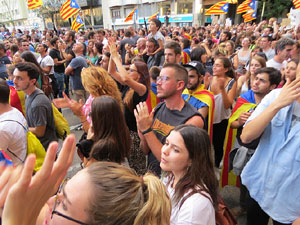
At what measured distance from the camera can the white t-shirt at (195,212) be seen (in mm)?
1277

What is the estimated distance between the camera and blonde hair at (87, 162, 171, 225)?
0.99 m

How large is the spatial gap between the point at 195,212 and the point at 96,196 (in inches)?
24.5

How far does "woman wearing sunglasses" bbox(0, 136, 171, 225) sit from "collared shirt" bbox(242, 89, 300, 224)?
0.94 meters

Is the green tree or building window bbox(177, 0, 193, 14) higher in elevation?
building window bbox(177, 0, 193, 14)

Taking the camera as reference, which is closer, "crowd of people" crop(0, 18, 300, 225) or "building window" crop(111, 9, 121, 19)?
"crowd of people" crop(0, 18, 300, 225)

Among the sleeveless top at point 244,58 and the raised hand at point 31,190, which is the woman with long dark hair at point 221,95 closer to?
the sleeveless top at point 244,58

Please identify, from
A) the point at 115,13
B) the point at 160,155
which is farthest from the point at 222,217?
the point at 115,13

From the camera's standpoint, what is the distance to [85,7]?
45.4 metres

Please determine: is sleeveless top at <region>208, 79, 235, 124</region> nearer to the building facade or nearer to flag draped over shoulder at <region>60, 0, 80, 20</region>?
flag draped over shoulder at <region>60, 0, 80, 20</region>

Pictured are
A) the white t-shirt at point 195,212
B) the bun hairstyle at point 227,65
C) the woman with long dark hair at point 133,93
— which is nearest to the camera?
the white t-shirt at point 195,212

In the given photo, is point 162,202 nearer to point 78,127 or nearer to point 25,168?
point 25,168

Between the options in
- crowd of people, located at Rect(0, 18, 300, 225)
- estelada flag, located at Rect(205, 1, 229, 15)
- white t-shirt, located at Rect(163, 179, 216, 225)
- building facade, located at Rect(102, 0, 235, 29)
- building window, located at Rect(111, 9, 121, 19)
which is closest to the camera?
crowd of people, located at Rect(0, 18, 300, 225)

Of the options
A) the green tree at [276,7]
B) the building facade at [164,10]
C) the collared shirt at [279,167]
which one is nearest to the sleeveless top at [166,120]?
the collared shirt at [279,167]

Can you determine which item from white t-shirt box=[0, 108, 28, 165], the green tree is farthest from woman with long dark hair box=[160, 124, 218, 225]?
the green tree
